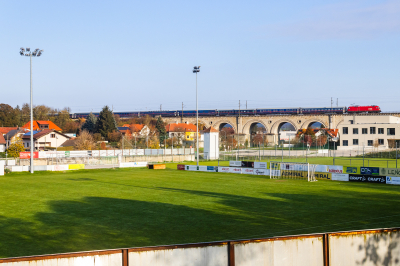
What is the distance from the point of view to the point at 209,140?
5406 centimetres

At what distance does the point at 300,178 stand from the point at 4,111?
102 meters

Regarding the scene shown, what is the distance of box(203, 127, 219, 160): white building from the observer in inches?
2105

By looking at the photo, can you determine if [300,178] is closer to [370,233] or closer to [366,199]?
[366,199]

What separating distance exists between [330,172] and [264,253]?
2774 cm

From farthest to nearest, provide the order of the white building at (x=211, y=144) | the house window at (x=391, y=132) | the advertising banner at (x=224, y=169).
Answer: the house window at (x=391, y=132) → the white building at (x=211, y=144) → the advertising banner at (x=224, y=169)

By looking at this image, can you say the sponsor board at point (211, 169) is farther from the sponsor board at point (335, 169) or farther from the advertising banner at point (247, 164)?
the sponsor board at point (335, 169)

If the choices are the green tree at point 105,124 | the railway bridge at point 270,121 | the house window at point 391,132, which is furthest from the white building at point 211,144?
the railway bridge at point 270,121

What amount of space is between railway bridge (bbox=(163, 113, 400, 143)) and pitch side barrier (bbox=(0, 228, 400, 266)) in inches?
3427

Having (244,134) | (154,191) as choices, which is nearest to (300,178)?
(154,191)

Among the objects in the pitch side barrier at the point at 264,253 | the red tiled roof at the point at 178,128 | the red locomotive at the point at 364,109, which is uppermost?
the red locomotive at the point at 364,109

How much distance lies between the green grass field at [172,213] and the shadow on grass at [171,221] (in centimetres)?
3

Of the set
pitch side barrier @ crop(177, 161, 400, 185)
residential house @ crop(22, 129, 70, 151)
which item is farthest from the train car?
residential house @ crop(22, 129, 70, 151)

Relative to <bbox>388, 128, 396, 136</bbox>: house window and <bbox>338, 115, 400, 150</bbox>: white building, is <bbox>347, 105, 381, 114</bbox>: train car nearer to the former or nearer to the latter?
<bbox>338, 115, 400, 150</bbox>: white building

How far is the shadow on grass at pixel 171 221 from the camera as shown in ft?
42.2
